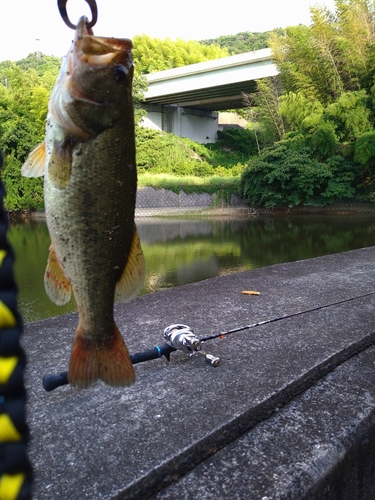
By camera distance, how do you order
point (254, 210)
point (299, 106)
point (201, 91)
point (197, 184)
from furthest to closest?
1. point (201, 91)
2. point (197, 184)
3. point (254, 210)
4. point (299, 106)

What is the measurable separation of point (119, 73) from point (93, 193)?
27 centimetres

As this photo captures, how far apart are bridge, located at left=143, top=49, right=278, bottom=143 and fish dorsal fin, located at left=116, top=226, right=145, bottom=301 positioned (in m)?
31.4

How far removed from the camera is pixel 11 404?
2.14 feet

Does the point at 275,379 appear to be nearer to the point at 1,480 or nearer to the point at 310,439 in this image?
the point at 310,439

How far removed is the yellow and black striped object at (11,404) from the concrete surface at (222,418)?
1.15 metres

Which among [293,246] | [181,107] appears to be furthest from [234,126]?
[293,246]

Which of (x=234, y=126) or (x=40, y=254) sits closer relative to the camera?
(x=40, y=254)

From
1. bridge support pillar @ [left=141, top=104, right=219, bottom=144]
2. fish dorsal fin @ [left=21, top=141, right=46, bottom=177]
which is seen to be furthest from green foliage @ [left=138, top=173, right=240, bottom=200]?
fish dorsal fin @ [left=21, top=141, right=46, bottom=177]

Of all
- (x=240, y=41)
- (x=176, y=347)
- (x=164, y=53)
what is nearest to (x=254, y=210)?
(x=176, y=347)

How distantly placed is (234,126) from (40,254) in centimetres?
4063

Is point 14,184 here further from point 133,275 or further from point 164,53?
point 164,53

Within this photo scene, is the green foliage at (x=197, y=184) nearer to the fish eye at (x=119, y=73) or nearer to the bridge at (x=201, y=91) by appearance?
the bridge at (x=201, y=91)

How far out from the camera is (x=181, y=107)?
142 feet

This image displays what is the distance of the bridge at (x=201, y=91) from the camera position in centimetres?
3139
